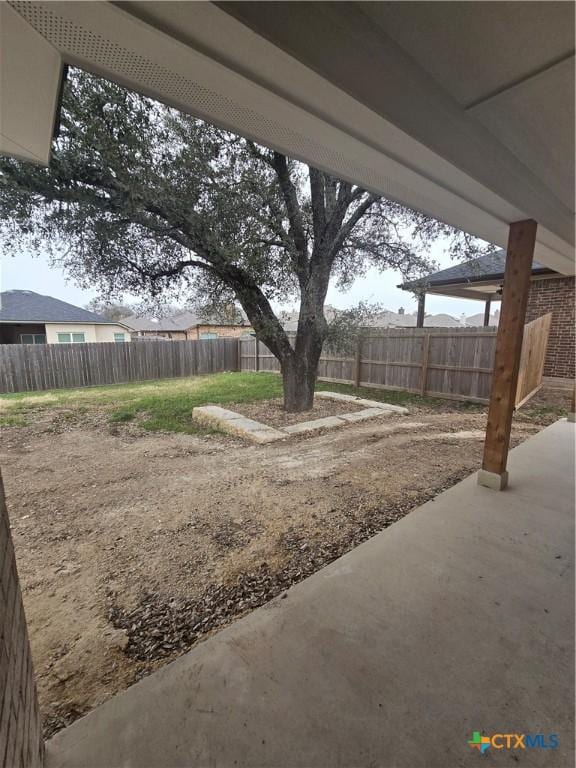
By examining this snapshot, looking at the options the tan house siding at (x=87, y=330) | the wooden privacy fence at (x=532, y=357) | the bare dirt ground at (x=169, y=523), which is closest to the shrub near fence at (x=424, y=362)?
the wooden privacy fence at (x=532, y=357)

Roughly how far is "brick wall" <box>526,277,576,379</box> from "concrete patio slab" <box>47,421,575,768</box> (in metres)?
6.86

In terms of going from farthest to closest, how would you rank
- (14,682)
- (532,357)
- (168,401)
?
(168,401), (532,357), (14,682)

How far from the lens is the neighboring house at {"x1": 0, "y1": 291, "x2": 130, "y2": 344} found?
1298 centimetres

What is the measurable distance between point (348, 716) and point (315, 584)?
639 mm

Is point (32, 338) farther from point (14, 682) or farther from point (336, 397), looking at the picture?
point (14, 682)

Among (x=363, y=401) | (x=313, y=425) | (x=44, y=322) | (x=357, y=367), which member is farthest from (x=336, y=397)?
(x=44, y=322)

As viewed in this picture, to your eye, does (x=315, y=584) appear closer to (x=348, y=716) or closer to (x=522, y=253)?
(x=348, y=716)

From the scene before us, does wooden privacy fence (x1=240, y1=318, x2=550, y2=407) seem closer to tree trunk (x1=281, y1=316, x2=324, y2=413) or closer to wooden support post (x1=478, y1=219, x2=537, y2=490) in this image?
tree trunk (x1=281, y1=316, x2=324, y2=413)

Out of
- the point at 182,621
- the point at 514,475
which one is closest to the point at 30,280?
the point at 182,621

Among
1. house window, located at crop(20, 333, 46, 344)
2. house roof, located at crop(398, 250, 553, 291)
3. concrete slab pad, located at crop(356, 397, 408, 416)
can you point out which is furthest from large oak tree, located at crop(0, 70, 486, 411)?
house window, located at crop(20, 333, 46, 344)

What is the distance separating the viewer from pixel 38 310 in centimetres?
1362

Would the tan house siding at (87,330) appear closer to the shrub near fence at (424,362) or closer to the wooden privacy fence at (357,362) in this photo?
the wooden privacy fence at (357,362)

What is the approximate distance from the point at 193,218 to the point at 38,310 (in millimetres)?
13430

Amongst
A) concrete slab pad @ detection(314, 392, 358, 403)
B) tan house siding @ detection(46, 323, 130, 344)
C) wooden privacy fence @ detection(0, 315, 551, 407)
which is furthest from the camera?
tan house siding @ detection(46, 323, 130, 344)
